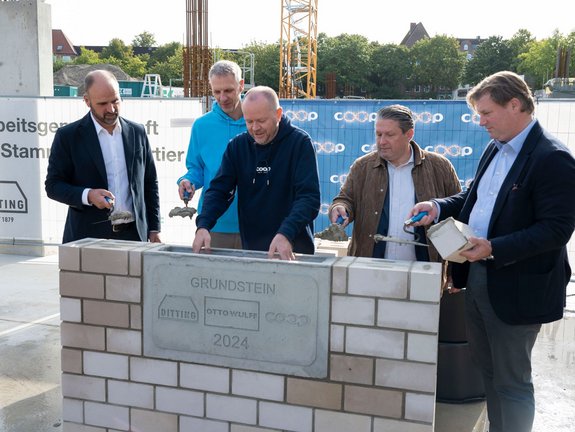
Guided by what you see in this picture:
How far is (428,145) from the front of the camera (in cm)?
677

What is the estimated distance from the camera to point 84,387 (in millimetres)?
2773

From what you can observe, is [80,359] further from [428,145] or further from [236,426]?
[428,145]

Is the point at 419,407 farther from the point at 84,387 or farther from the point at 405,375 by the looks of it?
the point at 84,387

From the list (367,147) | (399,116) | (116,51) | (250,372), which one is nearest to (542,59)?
(116,51)

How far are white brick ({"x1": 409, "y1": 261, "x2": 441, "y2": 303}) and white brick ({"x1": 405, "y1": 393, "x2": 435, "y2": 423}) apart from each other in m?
0.39

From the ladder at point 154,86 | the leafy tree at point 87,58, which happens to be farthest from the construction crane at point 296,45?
the leafy tree at point 87,58

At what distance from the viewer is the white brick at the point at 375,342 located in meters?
2.31

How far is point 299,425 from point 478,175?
1.43m

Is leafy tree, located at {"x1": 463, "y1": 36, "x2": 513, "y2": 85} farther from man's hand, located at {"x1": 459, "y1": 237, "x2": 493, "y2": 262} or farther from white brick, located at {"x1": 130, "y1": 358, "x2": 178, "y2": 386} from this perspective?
white brick, located at {"x1": 130, "y1": 358, "x2": 178, "y2": 386}

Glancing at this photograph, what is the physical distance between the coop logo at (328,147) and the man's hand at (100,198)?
13.5 feet

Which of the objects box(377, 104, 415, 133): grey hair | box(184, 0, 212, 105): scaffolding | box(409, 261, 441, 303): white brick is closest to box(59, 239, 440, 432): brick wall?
box(409, 261, 441, 303): white brick

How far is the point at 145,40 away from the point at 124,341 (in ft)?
366

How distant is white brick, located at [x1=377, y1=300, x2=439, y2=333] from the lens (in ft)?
7.43

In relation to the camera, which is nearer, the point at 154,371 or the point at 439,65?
the point at 154,371
